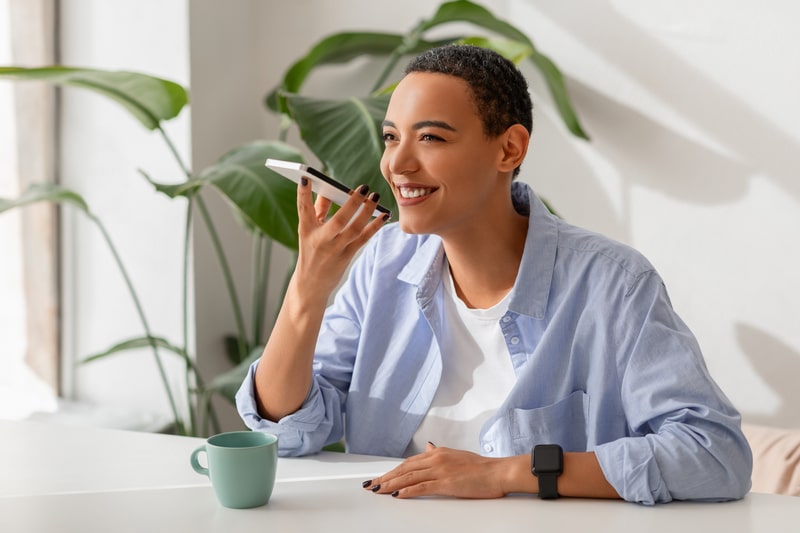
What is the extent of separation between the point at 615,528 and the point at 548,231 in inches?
18.3

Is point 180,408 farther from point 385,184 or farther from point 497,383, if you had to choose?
point 497,383

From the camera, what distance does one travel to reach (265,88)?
8.49 ft

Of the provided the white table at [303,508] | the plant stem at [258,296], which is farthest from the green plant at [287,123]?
the white table at [303,508]

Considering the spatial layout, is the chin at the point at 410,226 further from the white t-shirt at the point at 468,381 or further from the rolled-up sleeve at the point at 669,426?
the rolled-up sleeve at the point at 669,426

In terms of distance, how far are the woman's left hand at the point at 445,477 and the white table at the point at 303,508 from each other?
1 centimetres

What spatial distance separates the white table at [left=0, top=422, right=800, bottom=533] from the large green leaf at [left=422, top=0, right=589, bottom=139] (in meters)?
1.15

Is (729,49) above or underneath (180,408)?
above

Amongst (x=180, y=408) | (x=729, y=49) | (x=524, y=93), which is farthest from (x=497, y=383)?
(x=180, y=408)

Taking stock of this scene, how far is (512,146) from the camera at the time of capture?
4.16 ft

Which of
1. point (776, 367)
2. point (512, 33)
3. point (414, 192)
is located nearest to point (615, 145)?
point (512, 33)

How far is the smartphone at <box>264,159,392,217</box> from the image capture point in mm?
1096

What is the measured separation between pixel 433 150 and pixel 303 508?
0.48 metres

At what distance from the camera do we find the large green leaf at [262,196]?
176cm

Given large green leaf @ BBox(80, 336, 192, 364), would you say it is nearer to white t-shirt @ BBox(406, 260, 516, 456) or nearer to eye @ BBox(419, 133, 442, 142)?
white t-shirt @ BBox(406, 260, 516, 456)
